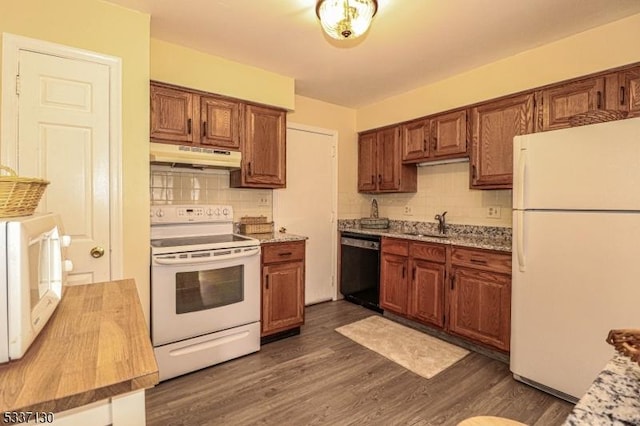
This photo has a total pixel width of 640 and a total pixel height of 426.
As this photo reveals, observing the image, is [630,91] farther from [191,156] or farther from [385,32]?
[191,156]

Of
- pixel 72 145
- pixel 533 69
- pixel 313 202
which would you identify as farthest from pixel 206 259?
pixel 533 69

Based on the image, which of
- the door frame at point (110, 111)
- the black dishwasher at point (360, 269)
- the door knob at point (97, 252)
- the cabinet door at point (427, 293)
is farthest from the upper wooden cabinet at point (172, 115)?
the cabinet door at point (427, 293)

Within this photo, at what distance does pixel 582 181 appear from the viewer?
6.20 ft

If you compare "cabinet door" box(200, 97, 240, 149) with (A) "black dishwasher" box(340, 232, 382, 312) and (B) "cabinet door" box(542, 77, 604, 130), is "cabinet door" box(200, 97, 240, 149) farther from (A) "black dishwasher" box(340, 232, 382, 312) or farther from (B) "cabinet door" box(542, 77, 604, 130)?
(B) "cabinet door" box(542, 77, 604, 130)

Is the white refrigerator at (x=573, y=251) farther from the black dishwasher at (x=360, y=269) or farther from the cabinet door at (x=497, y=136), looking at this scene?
the black dishwasher at (x=360, y=269)

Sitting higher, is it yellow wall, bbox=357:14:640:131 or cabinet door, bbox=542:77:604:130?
yellow wall, bbox=357:14:640:131

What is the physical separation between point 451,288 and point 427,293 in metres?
0.28

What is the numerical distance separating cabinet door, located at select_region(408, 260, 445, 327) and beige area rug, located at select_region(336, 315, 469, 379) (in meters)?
0.19

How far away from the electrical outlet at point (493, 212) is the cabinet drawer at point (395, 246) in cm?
87

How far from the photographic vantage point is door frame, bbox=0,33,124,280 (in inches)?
71.4

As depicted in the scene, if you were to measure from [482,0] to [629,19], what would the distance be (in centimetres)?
111

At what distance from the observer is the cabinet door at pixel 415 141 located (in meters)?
3.41

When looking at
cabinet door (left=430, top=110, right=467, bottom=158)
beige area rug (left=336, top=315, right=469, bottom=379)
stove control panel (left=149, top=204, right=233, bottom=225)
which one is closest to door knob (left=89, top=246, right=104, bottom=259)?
stove control panel (left=149, top=204, right=233, bottom=225)

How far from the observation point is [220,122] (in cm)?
280
